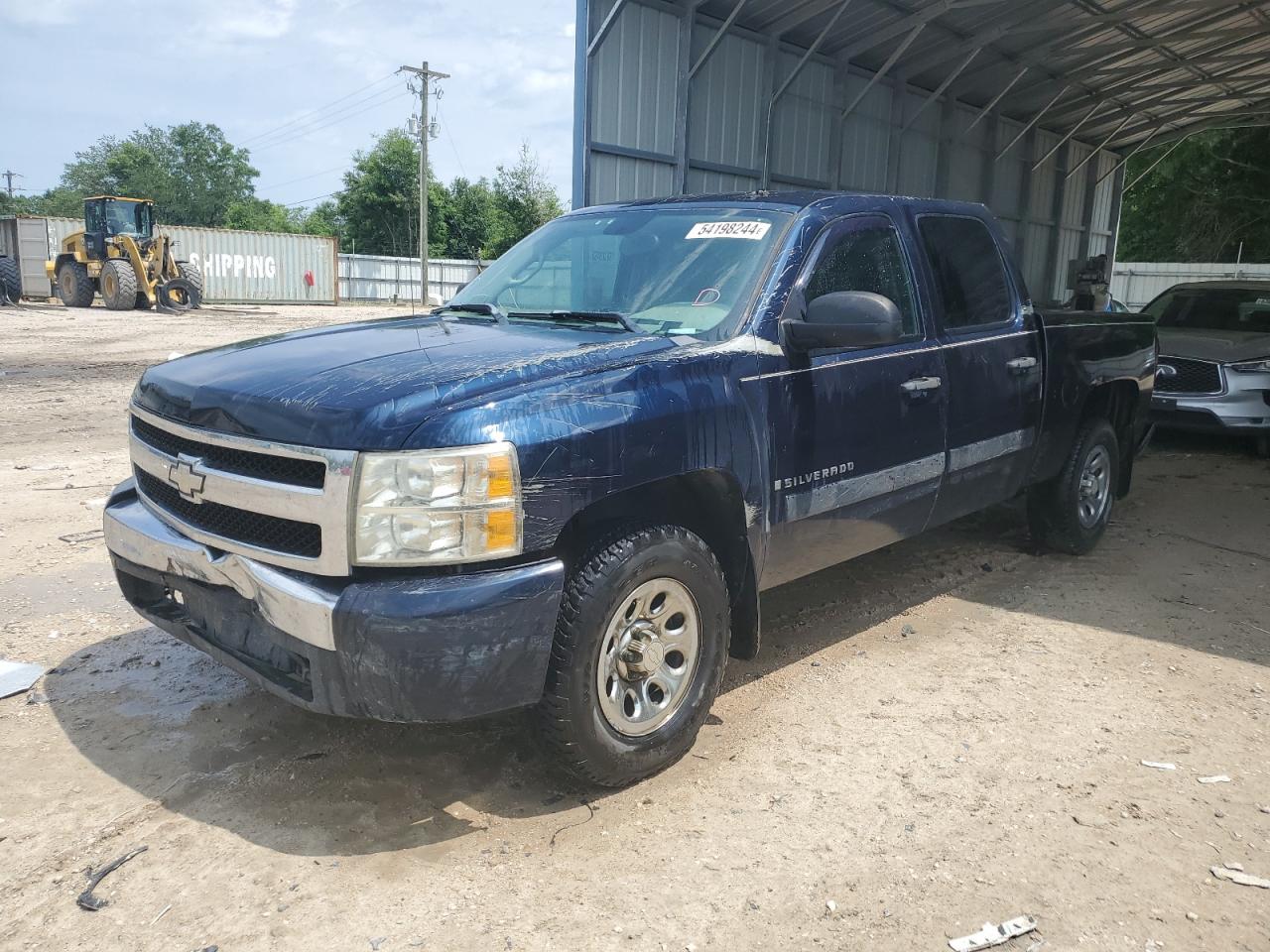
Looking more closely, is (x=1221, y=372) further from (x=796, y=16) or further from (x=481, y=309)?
(x=796, y=16)

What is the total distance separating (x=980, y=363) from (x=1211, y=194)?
40121 millimetres

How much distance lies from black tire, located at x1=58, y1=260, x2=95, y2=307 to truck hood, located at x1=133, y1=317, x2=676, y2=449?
1088 inches

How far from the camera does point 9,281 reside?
2673cm

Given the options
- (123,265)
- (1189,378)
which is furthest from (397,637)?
(123,265)

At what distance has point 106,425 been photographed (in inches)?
369

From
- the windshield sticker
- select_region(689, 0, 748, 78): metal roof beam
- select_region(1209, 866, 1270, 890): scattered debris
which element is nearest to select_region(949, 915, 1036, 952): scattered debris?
select_region(1209, 866, 1270, 890): scattered debris

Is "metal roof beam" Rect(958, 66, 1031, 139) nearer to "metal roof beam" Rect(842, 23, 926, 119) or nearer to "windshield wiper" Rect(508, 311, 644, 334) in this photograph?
"metal roof beam" Rect(842, 23, 926, 119)

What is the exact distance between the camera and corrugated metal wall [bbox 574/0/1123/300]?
42.8ft

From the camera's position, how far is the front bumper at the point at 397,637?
258 cm

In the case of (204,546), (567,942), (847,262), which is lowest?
(567,942)

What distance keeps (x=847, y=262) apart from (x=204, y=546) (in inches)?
102

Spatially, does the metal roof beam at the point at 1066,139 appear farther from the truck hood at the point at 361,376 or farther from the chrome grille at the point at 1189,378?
the truck hood at the point at 361,376

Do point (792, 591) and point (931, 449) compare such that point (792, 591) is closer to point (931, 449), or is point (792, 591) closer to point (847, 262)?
point (931, 449)

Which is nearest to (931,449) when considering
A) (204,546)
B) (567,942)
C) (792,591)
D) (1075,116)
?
(792,591)
